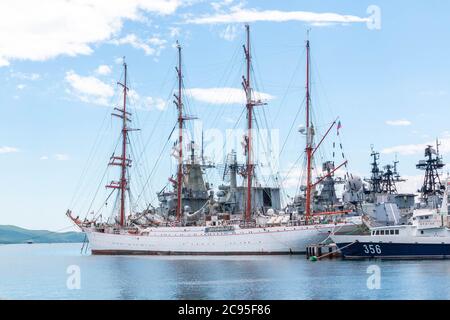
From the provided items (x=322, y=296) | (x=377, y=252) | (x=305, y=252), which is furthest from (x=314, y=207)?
(x=322, y=296)

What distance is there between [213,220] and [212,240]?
3.77m

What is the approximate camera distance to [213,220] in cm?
9275

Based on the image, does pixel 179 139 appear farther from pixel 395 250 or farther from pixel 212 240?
pixel 395 250

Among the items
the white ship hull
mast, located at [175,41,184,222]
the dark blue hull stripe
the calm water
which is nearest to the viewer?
the calm water

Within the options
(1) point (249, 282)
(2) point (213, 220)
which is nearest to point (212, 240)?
(2) point (213, 220)

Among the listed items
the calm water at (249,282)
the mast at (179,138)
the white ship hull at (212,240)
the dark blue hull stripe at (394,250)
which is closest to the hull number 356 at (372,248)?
the dark blue hull stripe at (394,250)

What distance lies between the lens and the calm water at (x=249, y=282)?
41406 mm

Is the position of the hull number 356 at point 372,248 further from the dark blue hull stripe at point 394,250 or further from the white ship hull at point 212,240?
the white ship hull at point 212,240

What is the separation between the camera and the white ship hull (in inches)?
3273

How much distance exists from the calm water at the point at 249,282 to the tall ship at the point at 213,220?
1542 centimetres

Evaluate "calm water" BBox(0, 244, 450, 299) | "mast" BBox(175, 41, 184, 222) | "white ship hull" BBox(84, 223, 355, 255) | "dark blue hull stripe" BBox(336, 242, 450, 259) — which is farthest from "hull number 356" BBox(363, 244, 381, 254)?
"mast" BBox(175, 41, 184, 222)

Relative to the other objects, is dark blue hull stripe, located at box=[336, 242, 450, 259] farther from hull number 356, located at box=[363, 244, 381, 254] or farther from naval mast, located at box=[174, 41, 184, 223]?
naval mast, located at box=[174, 41, 184, 223]

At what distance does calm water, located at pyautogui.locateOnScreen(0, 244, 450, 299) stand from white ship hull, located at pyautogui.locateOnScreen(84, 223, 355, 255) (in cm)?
1431
